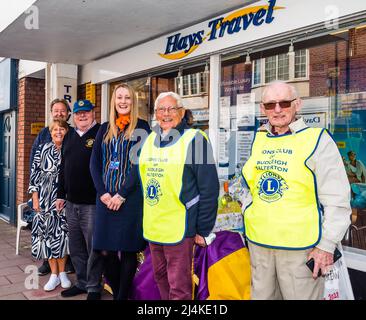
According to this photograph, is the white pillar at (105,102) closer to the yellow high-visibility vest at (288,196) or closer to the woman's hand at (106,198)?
the woman's hand at (106,198)

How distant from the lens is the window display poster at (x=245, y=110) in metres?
4.28

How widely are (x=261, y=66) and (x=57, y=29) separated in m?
2.42

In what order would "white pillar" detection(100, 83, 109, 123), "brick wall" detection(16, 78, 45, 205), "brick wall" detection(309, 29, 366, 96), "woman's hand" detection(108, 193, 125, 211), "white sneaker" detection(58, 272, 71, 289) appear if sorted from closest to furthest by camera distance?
→ "woman's hand" detection(108, 193, 125, 211) → "brick wall" detection(309, 29, 366, 96) → "white sneaker" detection(58, 272, 71, 289) → "white pillar" detection(100, 83, 109, 123) → "brick wall" detection(16, 78, 45, 205)

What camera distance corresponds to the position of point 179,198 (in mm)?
2584

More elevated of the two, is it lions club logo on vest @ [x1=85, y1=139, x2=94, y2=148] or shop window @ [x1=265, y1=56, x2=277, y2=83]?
shop window @ [x1=265, y1=56, x2=277, y2=83]

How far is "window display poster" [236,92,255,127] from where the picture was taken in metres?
4.28

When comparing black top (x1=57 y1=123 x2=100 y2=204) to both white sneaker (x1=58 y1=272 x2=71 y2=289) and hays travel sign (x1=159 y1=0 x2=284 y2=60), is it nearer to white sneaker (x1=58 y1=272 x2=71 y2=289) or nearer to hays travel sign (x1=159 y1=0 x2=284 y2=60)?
white sneaker (x1=58 y1=272 x2=71 y2=289)

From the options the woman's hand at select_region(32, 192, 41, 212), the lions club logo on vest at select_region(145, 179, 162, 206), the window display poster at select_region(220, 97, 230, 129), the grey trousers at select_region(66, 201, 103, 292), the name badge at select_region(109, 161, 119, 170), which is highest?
the window display poster at select_region(220, 97, 230, 129)

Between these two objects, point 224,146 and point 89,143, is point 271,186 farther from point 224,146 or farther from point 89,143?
point 224,146

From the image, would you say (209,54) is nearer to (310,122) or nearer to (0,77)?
(310,122)

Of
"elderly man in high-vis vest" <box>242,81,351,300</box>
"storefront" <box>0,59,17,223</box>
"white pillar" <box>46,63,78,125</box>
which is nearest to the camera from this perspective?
"elderly man in high-vis vest" <box>242,81,351,300</box>

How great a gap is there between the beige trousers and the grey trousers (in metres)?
1.61

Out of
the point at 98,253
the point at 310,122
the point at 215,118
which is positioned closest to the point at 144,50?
the point at 215,118

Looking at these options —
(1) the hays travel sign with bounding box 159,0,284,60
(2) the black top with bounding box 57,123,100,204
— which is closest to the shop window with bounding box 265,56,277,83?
(1) the hays travel sign with bounding box 159,0,284,60
